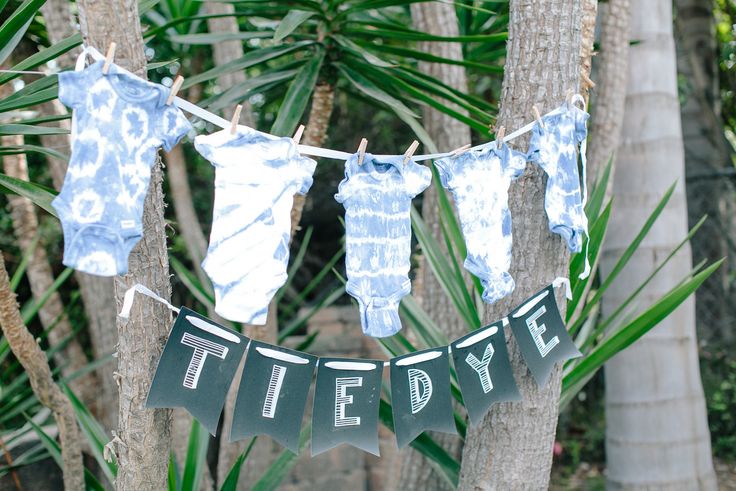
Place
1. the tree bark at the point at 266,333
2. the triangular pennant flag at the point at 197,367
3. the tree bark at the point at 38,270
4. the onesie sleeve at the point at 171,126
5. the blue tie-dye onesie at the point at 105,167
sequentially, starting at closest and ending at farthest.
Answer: the blue tie-dye onesie at the point at 105,167, the onesie sleeve at the point at 171,126, the triangular pennant flag at the point at 197,367, the tree bark at the point at 266,333, the tree bark at the point at 38,270

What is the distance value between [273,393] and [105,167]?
0.58 metres

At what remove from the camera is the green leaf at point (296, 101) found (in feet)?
6.39

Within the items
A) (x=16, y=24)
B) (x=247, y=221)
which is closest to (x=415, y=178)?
(x=247, y=221)

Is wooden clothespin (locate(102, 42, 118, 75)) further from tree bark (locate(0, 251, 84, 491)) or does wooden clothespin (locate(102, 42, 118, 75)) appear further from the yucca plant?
the yucca plant

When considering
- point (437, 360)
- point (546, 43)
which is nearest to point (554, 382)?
point (437, 360)

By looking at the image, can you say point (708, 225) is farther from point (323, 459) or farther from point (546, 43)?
point (546, 43)

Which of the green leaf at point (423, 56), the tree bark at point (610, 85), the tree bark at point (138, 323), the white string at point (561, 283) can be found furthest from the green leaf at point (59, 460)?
the tree bark at point (610, 85)

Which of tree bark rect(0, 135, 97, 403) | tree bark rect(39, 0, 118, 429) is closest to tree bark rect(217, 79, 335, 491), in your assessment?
tree bark rect(39, 0, 118, 429)

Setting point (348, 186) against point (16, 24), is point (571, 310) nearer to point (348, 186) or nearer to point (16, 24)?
point (348, 186)

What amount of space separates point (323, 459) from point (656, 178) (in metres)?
1.97

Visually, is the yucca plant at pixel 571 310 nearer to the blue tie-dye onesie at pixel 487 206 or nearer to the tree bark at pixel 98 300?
the blue tie-dye onesie at pixel 487 206

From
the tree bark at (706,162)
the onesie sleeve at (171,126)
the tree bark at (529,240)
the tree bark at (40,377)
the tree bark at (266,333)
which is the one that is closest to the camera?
the onesie sleeve at (171,126)

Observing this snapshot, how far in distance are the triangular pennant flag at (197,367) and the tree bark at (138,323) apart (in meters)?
0.07

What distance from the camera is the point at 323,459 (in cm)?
341
